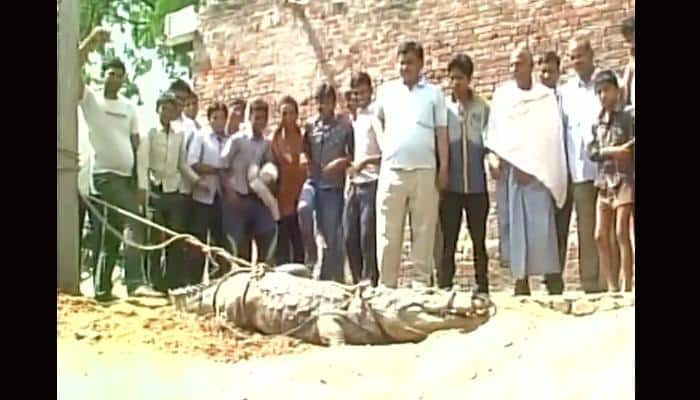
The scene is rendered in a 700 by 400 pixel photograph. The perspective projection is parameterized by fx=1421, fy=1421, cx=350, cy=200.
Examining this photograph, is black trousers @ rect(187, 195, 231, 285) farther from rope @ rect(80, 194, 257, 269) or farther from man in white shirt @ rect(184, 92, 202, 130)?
man in white shirt @ rect(184, 92, 202, 130)

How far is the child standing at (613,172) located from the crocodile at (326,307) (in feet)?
1.66

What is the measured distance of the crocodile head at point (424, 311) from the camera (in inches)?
213

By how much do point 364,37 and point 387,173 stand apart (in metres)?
0.53

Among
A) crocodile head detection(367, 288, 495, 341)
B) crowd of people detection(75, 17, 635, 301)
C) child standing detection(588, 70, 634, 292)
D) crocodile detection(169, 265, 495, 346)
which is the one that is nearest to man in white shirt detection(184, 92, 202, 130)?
crowd of people detection(75, 17, 635, 301)

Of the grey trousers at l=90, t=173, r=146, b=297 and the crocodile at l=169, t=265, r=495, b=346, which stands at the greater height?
the grey trousers at l=90, t=173, r=146, b=297

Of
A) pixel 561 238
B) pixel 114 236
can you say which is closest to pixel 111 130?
pixel 114 236

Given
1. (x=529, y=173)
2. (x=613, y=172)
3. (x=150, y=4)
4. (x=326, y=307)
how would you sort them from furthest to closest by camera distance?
(x=150, y=4)
(x=326, y=307)
(x=529, y=173)
(x=613, y=172)

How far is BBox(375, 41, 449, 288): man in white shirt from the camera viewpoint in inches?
215

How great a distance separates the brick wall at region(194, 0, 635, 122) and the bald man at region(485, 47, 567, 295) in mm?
88

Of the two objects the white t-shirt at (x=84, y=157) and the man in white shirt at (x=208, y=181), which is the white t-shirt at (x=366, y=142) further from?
the white t-shirt at (x=84, y=157)

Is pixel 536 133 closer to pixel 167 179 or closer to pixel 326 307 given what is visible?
pixel 326 307

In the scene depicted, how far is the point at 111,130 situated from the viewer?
5.69m

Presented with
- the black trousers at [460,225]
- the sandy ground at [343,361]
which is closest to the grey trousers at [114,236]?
the sandy ground at [343,361]
